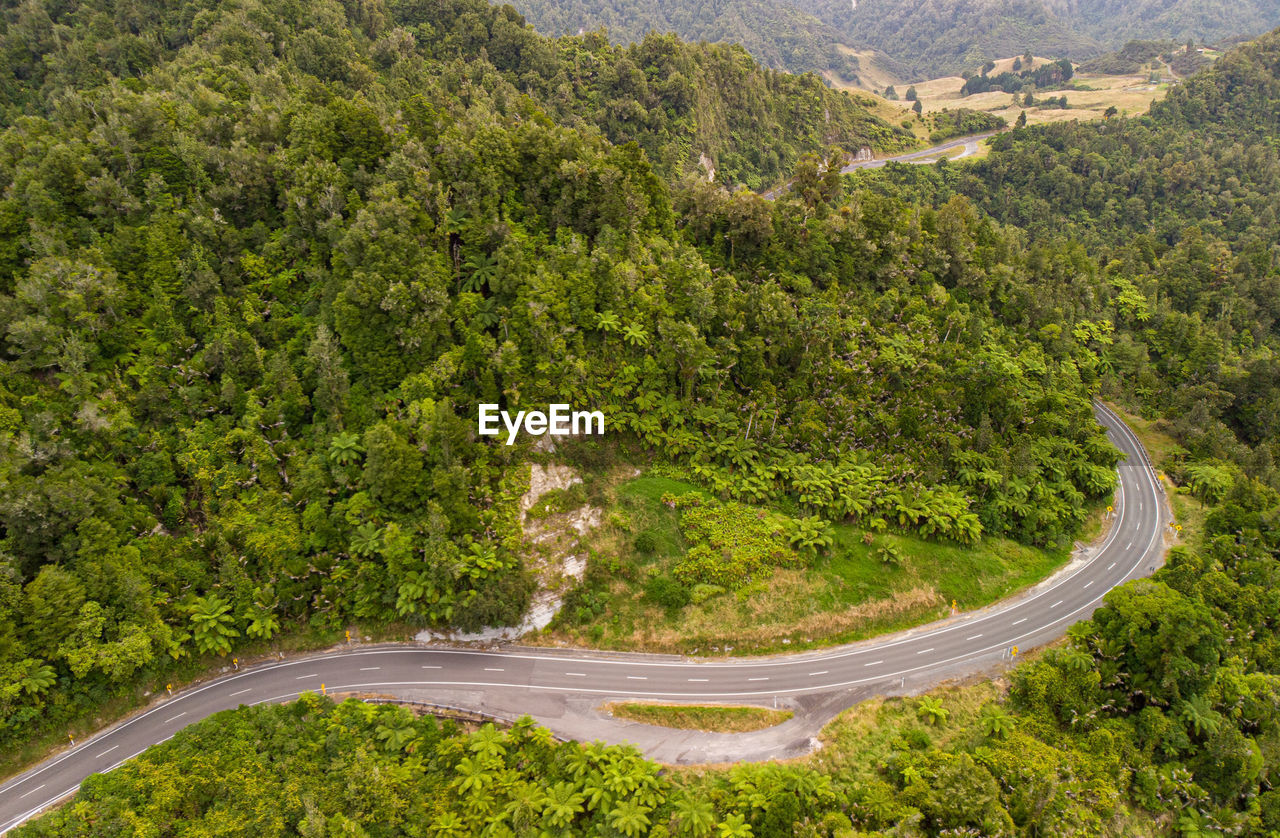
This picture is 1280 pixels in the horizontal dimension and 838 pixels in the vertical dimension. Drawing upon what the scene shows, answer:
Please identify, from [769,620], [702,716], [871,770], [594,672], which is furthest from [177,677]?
[871,770]

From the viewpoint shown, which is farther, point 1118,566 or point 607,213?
point 607,213

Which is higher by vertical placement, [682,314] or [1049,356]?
[682,314]

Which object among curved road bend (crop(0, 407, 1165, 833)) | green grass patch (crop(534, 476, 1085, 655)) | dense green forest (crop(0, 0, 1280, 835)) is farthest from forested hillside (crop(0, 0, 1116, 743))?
green grass patch (crop(534, 476, 1085, 655))

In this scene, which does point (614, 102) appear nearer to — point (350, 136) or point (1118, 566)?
point (350, 136)

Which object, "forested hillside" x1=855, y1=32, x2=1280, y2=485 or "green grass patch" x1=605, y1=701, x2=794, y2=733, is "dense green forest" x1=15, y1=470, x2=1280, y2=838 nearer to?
"green grass patch" x1=605, y1=701, x2=794, y2=733

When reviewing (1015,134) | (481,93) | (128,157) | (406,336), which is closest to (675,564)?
(406,336)

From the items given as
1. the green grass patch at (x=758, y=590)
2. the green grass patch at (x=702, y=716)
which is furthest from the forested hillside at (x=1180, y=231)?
the green grass patch at (x=702, y=716)

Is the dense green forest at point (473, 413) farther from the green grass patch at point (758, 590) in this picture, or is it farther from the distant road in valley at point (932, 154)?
the distant road in valley at point (932, 154)
